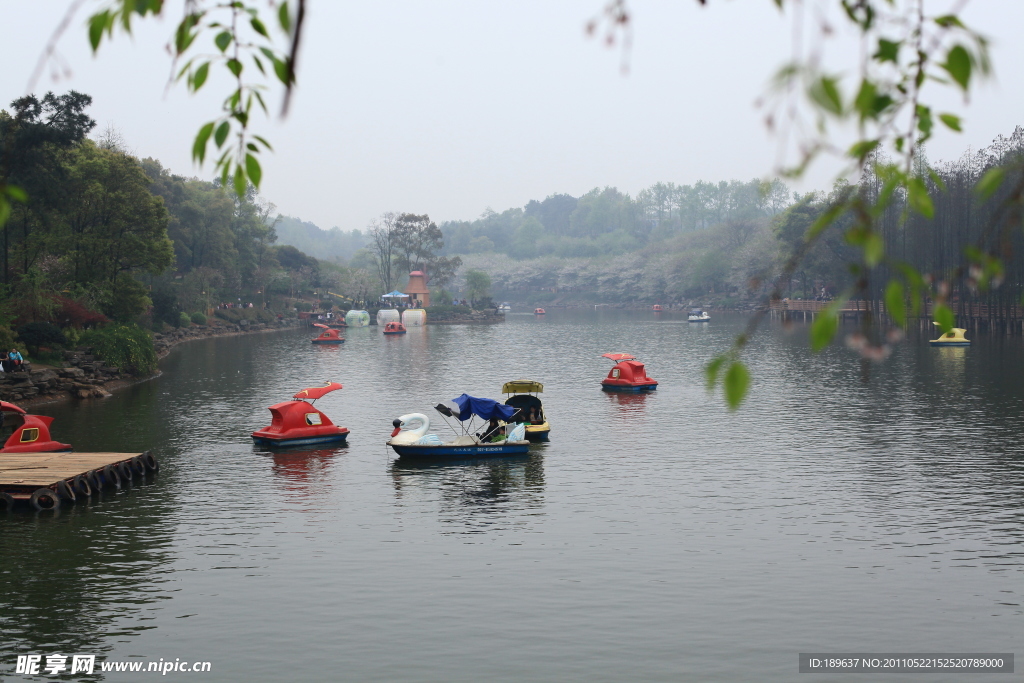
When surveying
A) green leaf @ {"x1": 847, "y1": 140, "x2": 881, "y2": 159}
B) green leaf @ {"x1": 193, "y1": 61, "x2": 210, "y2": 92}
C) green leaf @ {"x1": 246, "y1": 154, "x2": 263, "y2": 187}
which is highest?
green leaf @ {"x1": 193, "y1": 61, "x2": 210, "y2": 92}

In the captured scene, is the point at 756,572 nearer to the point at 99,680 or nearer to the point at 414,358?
the point at 99,680

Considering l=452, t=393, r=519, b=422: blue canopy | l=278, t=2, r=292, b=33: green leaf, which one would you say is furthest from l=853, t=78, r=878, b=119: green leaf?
l=452, t=393, r=519, b=422: blue canopy

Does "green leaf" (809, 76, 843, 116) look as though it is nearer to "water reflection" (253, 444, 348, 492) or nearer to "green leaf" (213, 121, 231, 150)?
"green leaf" (213, 121, 231, 150)

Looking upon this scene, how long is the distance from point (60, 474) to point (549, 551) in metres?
14.4

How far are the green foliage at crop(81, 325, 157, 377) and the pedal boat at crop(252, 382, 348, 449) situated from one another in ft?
73.9

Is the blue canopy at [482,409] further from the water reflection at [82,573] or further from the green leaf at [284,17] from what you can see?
the green leaf at [284,17]

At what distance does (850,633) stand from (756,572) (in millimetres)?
3383

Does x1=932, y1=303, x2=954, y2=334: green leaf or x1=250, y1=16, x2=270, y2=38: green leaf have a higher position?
x1=250, y1=16, x2=270, y2=38: green leaf

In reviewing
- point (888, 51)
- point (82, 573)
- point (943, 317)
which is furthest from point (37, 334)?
point (943, 317)

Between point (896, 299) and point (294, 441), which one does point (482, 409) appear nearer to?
point (294, 441)

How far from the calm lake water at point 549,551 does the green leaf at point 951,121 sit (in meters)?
12.1

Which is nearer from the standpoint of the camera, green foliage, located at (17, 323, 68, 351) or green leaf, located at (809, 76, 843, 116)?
green leaf, located at (809, 76, 843, 116)

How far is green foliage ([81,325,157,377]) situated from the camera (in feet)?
171

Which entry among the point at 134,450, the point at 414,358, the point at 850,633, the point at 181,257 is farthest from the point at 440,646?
the point at 181,257
